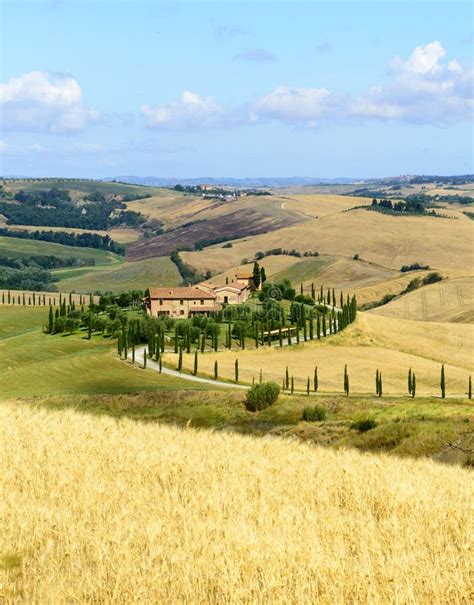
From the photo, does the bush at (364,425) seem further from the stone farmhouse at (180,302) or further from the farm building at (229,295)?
the farm building at (229,295)

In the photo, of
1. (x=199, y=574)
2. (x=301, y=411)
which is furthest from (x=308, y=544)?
(x=301, y=411)

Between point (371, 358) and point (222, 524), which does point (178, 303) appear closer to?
point (371, 358)

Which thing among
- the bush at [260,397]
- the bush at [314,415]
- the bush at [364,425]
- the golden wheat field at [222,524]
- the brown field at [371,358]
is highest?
the golden wheat field at [222,524]

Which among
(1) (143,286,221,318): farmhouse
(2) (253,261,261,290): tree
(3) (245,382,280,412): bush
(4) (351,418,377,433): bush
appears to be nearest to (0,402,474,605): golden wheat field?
(4) (351,418,377,433): bush

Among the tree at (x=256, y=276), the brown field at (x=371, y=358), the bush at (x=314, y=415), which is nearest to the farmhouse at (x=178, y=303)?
the tree at (x=256, y=276)

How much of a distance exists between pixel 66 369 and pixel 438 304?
299 ft

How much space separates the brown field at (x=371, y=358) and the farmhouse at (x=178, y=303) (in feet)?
84.6

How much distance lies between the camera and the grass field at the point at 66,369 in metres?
77.1

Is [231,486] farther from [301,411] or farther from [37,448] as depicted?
[301,411]

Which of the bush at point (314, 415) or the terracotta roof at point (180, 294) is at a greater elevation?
the terracotta roof at point (180, 294)

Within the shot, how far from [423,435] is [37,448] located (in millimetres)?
15762

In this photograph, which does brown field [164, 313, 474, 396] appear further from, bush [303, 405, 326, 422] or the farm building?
bush [303, 405, 326, 422]

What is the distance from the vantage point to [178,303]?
431ft

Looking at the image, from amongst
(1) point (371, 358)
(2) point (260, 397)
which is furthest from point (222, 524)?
(1) point (371, 358)
